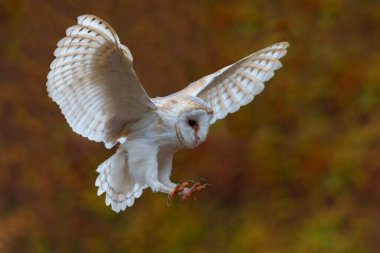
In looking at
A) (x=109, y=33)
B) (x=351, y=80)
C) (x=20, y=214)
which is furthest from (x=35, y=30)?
(x=109, y=33)

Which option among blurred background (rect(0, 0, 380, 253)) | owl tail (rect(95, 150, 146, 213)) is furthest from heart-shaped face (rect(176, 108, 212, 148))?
blurred background (rect(0, 0, 380, 253))

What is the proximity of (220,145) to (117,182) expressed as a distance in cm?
463

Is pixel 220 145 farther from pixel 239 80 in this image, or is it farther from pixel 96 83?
pixel 96 83

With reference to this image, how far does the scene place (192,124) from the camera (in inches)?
177

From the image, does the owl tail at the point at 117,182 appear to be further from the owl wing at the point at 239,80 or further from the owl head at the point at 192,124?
the owl wing at the point at 239,80

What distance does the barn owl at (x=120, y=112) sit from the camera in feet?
14.6

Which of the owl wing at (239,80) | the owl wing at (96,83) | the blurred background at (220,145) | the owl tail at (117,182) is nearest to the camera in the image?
the owl wing at (96,83)

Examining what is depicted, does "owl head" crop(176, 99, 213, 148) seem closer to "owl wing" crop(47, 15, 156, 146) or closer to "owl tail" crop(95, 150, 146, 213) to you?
"owl wing" crop(47, 15, 156, 146)

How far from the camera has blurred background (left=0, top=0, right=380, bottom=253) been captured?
9352 mm

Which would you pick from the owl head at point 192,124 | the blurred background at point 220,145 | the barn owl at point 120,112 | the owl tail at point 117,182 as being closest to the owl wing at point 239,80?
the barn owl at point 120,112

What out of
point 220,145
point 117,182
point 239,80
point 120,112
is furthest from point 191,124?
point 220,145

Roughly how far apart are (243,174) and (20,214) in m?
1.98

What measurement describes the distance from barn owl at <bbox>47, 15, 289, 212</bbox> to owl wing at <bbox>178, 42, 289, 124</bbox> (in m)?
0.24

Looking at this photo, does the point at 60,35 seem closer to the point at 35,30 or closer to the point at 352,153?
the point at 35,30
